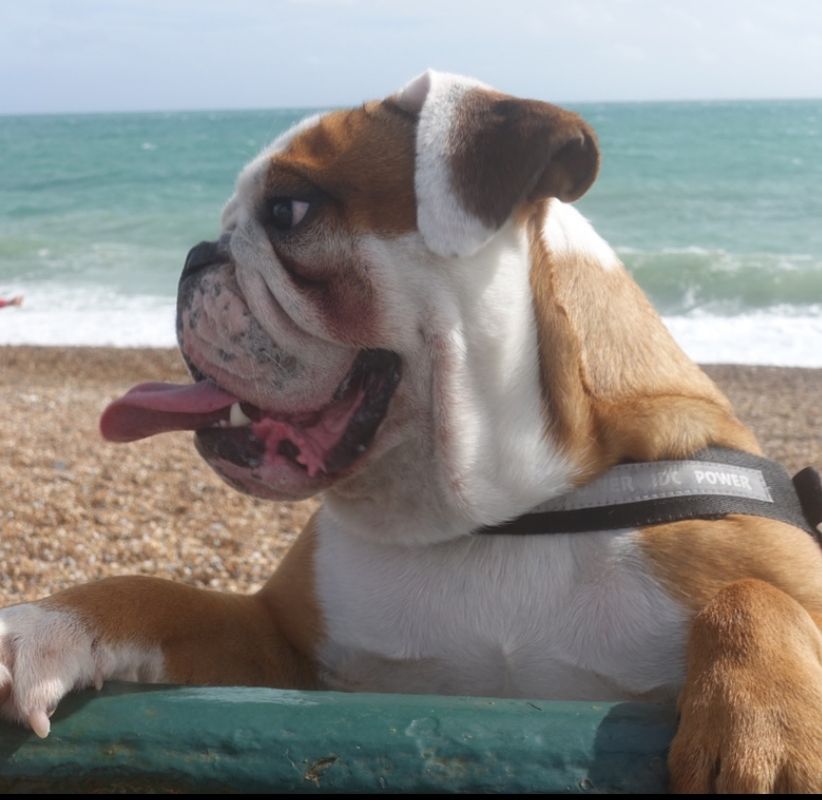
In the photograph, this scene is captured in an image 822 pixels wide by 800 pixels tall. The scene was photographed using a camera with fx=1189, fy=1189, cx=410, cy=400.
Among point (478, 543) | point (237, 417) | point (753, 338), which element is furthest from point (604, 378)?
point (753, 338)

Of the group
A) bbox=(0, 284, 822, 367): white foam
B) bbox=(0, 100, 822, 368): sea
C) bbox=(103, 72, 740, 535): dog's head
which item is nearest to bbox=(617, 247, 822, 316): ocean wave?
bbox=(0, 100, 822, 368): sea

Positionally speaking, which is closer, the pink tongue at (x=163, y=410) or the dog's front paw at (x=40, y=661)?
the dog's front paw at (x=40, y=661)

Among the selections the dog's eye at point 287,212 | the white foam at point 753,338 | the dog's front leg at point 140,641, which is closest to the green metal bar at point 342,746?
the dog's front leg at point 140,641

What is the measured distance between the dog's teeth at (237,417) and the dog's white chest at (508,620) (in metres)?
0.38

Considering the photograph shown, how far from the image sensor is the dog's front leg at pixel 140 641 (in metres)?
1.96

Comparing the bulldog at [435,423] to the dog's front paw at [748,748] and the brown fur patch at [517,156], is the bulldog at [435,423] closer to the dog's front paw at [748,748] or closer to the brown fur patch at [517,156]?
the brown fur patch at [517,156]

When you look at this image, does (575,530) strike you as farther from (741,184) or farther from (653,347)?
(741,184)

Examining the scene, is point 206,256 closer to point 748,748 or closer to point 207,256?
point 207,256

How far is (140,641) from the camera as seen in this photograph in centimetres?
230

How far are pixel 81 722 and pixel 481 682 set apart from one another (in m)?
0.91

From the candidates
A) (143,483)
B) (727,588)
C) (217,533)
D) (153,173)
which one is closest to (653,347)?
(727,588)

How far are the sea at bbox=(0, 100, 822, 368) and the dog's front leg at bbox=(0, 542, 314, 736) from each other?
1145mm

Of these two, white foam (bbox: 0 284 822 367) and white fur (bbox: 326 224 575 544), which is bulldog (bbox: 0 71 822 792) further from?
white foam (bbox: 0 284 822 367)

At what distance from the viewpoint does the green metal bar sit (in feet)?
5.03
